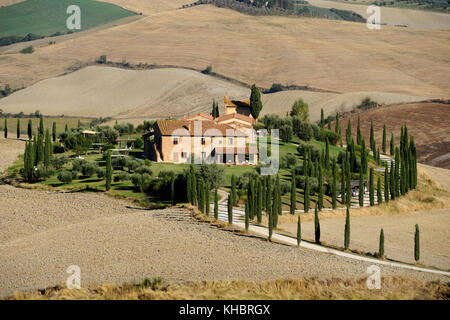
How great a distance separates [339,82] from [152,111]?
167ft

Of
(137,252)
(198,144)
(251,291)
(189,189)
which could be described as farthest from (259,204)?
(198,144)

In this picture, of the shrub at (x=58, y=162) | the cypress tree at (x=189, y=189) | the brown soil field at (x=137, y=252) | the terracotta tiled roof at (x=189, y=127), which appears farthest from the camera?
the terracotta tiled roof at (x=189, y=127)

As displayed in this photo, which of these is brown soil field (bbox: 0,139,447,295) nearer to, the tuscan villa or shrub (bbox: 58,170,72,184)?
shrub (bbox: 58,170,72,184)

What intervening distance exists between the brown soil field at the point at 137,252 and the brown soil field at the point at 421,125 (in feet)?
209

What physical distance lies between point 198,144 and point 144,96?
95099mm

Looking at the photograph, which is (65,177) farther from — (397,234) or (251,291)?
(251,291)

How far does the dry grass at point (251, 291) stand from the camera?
102ft

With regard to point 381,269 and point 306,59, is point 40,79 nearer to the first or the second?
point 306,59

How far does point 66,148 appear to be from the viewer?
89.9 metres

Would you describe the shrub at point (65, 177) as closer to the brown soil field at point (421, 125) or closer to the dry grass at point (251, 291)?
the dry grass at point (251, 291)

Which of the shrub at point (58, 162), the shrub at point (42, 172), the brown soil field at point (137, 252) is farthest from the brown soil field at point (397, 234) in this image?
the shrub at point (58, 162)

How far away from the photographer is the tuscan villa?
262 feet

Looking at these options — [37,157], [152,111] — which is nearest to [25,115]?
[152,111]

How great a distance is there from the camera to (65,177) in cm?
6881
